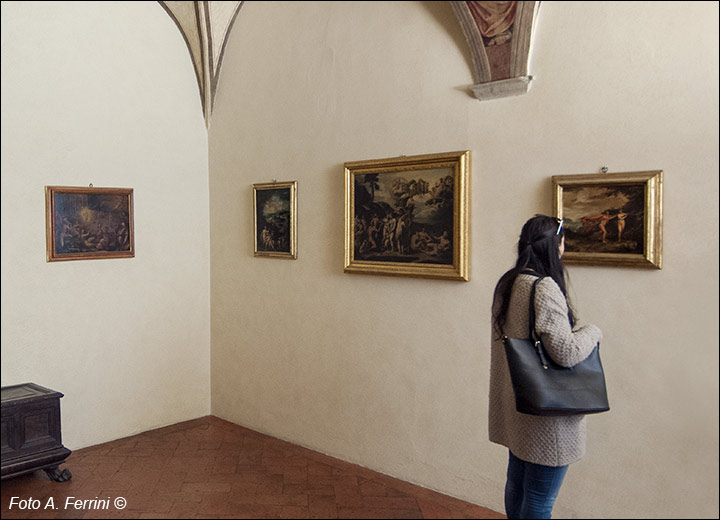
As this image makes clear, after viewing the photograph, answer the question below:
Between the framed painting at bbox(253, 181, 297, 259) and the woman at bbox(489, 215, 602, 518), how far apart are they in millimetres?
3205

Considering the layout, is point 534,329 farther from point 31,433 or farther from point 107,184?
point 107,184

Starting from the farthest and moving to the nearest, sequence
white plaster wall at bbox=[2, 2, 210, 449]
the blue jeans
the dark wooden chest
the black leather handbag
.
→ white plaster wall at bbox=[2, 2, 210, 449]
the dark wooden chest
the blue jeans
the black leather handbag

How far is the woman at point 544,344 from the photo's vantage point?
320cm

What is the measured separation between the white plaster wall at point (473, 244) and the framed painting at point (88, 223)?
109 centimetres

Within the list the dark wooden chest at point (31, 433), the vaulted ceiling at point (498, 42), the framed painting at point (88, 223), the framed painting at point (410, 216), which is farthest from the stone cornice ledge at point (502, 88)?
the dark wooden chest at point (31, 433)

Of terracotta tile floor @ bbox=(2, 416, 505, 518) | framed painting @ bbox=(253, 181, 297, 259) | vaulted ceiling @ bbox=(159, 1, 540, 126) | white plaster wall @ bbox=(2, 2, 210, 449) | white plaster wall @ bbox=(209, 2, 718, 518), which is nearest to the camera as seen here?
white plaster wall @ bbox=(209, 2, 718, 518)

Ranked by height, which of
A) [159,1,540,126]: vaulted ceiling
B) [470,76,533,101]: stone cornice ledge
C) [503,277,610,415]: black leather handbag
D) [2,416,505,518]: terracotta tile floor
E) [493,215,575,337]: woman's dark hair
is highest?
[159,1,540,126]: vaulted ceiling

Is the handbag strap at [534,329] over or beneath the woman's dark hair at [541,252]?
beneath

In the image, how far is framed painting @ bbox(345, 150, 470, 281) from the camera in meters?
4.94

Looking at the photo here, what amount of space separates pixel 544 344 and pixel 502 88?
2250 mm

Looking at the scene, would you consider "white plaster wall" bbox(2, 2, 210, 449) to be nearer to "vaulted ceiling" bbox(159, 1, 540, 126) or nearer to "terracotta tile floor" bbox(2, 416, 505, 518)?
"terracotta tile floor" bbox(2, 416, 505, 518)

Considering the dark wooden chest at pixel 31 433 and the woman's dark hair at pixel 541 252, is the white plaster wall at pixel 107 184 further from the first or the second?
the woman's dark hair at pixel 541 252

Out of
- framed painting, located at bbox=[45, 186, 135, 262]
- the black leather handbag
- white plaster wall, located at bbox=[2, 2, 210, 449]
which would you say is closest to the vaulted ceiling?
the black leather handbag

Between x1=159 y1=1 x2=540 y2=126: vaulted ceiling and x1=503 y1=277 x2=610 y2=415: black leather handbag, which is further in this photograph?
x1=159 y1=1 x2=540 y2=126: vaulted ceiling
